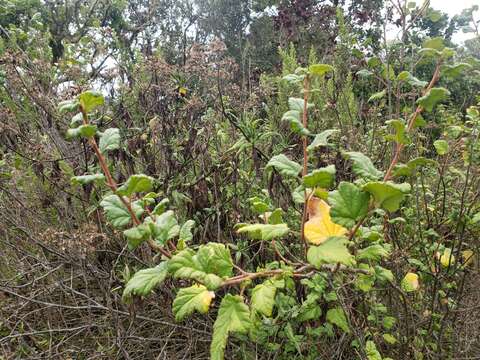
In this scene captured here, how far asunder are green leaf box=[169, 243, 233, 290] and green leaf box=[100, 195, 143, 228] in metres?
0.17

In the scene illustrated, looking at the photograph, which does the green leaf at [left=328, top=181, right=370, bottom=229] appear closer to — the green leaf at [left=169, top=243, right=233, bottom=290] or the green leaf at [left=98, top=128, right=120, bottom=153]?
the green leaf at [left=169, top=243, right=233, bottom=290]

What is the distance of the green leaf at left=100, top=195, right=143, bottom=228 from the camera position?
952mm

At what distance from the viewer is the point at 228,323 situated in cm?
88

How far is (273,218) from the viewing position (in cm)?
105

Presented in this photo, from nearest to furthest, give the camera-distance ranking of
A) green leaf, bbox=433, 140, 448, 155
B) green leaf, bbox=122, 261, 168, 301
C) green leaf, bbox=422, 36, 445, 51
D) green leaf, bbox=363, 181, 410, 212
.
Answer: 1. green leaf, bbox=363, 181, 410, 212
2. green leaf, bbox=122, 261, 168, 301
3. green leaf, bbox=422, 36, 445, 51
4. green leaf, bbox=433, 140, 448, 155

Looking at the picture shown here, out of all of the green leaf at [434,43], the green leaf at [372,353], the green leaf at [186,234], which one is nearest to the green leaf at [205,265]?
the green leaf at [186,234]

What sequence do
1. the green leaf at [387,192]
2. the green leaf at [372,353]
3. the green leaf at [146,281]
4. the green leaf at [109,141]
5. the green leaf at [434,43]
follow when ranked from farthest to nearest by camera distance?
1. the green leaf at [372,353]
2. the green leaf at [434,43]
3. the green leaf at [109,141]
4. the green leaf at [146,281]
5. the green leaf at [387,192]

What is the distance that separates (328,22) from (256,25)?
36.7 ft

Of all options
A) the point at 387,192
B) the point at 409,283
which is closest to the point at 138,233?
the point at 387,192

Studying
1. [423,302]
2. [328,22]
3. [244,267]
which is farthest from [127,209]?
[328,22]

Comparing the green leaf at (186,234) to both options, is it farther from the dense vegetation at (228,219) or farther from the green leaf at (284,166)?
the green leaf at (284,166)

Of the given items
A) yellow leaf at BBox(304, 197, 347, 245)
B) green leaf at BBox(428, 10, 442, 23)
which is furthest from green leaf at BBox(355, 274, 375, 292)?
green leaf at BBox(428, 10, 442, 23)

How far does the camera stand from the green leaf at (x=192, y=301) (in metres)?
0.83

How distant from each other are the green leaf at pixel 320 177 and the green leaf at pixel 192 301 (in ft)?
1.00
